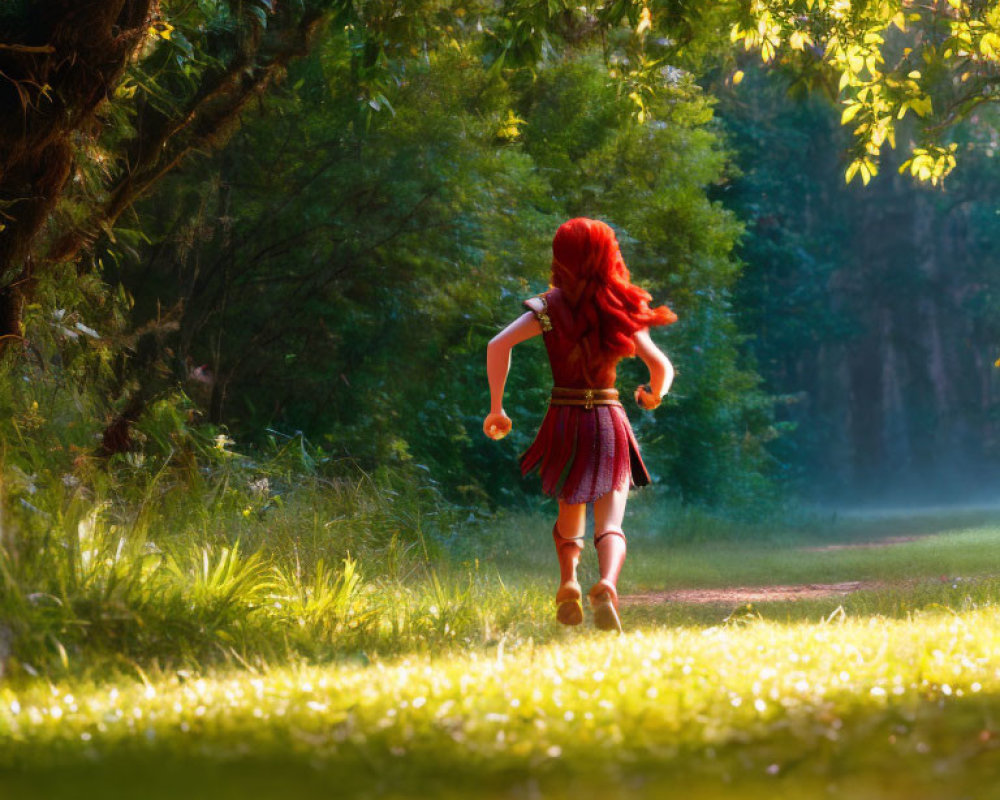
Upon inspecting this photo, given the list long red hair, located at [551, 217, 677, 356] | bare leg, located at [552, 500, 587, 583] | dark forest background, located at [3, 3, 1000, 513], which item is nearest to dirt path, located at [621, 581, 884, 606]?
bare leg, located at [552, 500, 587, 583]

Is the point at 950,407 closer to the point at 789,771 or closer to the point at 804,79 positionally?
the point at 804,79

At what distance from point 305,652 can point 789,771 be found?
3.21m

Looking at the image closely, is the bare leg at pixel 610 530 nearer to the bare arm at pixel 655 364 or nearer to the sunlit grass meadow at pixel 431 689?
the sunlit grass meadow at pixel 431 689

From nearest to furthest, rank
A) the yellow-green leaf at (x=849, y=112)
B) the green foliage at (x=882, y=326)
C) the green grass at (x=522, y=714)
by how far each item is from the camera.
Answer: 1. the green grass at (x=522, y=714)
2. the yellow-green leaf at (x=849, y=112)
3. the green foliage at (x=882, y=326)

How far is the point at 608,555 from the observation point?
26.6 feet

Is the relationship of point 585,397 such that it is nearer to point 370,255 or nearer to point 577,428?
point 577,428

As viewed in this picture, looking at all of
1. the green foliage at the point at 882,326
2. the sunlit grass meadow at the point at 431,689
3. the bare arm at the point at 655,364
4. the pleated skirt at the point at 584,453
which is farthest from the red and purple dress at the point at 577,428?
the green foliage at the point at 882,326

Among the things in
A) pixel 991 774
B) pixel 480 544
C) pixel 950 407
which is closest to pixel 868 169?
pixel 480 544

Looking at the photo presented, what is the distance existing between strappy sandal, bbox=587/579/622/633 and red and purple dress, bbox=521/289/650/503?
24.6 inches

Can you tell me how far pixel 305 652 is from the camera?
275 inches

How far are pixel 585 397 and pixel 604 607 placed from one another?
130cm

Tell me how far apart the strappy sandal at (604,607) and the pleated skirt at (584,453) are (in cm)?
61

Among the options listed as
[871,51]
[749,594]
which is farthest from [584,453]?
[871,51]

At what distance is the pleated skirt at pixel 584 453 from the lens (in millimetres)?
Result: 8234
